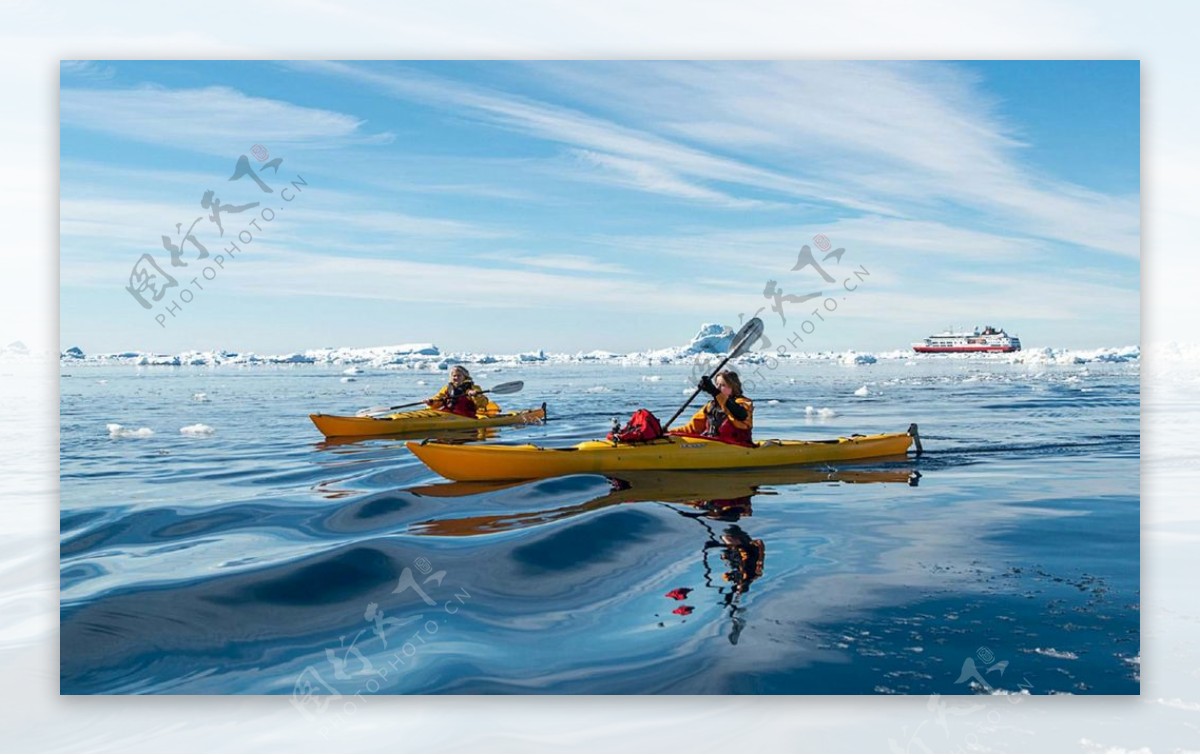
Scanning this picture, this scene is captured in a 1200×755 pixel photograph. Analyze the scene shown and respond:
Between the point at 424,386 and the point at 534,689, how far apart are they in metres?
27.1

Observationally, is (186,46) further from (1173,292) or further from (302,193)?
(1173,292)

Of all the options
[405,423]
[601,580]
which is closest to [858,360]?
[405,423]

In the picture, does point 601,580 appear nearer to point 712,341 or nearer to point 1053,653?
point 1053,653

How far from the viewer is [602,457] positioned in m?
10.8

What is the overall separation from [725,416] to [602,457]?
1706mm

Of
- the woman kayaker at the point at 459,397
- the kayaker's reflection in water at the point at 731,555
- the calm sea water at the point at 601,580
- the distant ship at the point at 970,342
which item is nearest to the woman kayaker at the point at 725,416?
the calm sea water at the point at 601,580

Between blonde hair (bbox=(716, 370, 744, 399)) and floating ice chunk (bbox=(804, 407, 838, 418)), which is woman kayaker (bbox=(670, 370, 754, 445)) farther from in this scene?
floating ice chunk (bbox=(804, 407, 838, 418))

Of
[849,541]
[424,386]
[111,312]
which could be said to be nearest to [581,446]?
[849,541]

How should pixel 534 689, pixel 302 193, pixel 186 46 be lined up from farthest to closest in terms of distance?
pixel 302 193 → pixel 186 46 → pixel 534 689

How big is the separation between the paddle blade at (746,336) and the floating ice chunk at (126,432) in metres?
10.9

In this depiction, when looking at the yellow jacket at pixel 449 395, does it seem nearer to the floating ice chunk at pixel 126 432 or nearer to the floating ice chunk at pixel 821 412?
the floating ice chunk at pixel 126 432

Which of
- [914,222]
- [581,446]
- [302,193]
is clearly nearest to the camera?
[302,193]

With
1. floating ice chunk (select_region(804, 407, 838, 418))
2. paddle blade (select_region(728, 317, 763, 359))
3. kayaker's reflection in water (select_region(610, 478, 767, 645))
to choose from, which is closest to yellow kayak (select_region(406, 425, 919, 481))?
paddle blade (select_region(728, 317, 763, 359))

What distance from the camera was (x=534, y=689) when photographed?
525 cm
